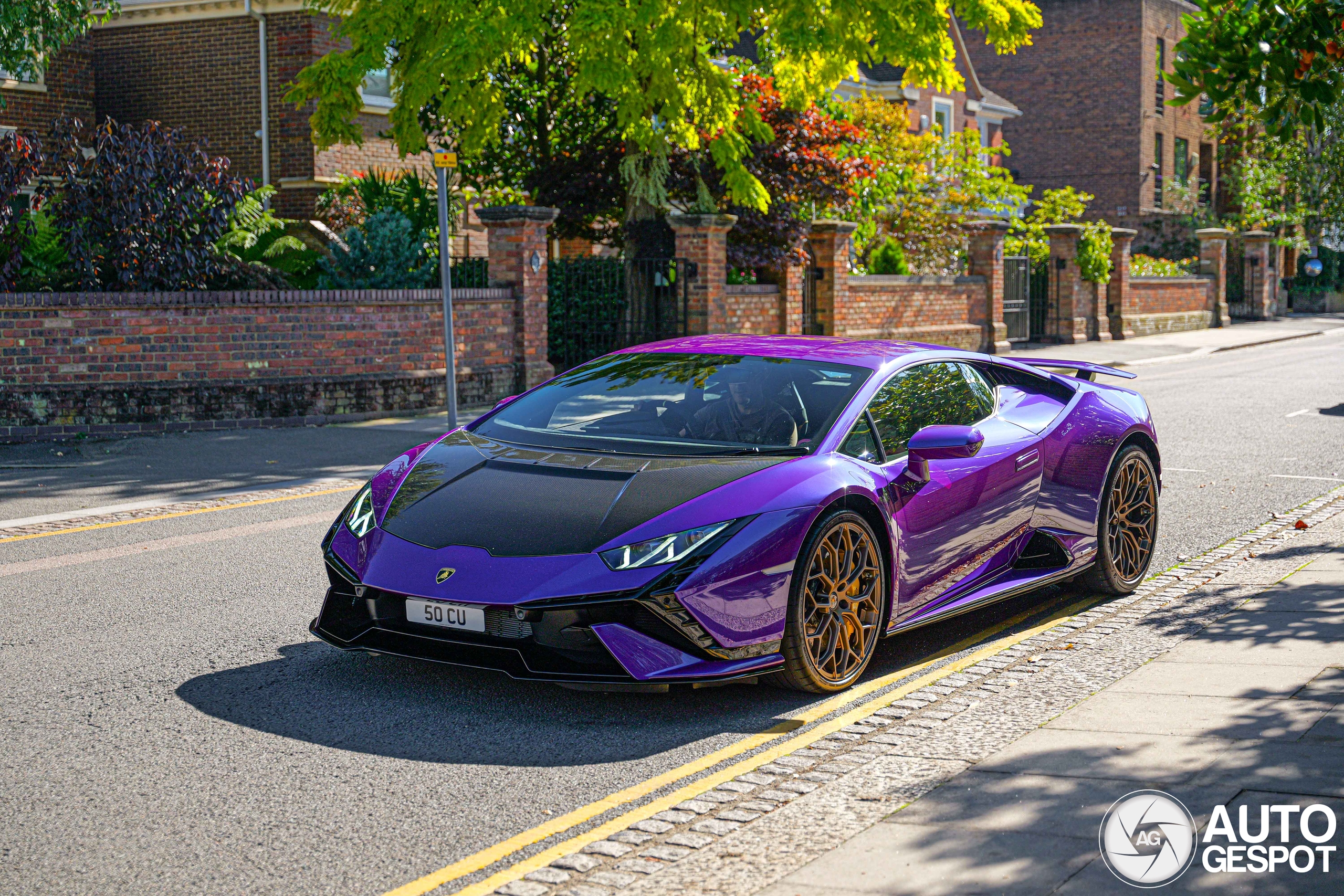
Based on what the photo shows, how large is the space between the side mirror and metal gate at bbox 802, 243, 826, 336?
63.1 feet

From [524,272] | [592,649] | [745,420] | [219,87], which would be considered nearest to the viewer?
[592,649]

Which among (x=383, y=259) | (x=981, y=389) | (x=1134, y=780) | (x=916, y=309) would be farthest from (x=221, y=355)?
(x=916, y=309)

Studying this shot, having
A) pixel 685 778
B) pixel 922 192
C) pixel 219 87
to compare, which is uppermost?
pixel 219 87

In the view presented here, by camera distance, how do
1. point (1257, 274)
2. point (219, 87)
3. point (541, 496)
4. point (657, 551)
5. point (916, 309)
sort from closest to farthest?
1. point (657, 551)
2. point (541, 496)
3. point (219, 87)
4. point (916, 309)
5. point (1257, 274)

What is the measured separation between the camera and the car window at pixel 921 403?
6.29 metres

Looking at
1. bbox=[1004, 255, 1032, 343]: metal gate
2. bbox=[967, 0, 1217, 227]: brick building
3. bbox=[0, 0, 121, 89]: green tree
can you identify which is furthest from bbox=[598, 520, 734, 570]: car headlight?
bbox=[967, 0, 1217, 227]: brick building

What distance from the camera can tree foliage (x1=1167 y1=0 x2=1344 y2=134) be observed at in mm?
7469

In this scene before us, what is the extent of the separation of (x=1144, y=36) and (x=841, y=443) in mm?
55595

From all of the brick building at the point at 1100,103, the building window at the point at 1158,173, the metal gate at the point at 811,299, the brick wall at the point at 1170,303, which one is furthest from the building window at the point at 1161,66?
the metal gate at the point at 811,299

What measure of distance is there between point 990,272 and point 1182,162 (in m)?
33.2

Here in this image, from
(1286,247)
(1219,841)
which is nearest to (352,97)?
(1219,841)

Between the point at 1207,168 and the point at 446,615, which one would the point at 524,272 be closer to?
the point at 446,615

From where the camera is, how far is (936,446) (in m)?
6.06

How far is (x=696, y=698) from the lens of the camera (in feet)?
18.9
